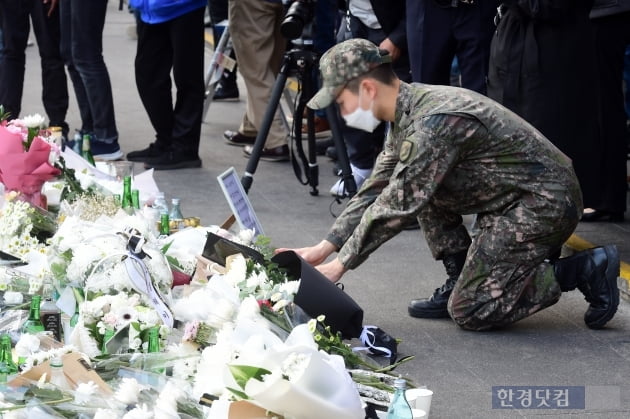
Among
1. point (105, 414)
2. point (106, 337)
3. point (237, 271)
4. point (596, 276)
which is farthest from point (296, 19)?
point (105, 414)

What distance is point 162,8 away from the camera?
23.9 ft

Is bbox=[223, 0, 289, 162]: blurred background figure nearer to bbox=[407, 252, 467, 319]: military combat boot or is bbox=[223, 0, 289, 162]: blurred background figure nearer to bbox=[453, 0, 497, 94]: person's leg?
bbox=[453, 0, 497, 94]: person's leg

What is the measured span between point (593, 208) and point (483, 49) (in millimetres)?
1045

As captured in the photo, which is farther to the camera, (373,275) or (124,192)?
(373,275)

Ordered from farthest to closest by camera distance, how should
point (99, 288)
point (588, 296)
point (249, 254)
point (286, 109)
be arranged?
1. point (286, 109)
2. point (588, 296)
3. point (249, 254)
4. point (99, 288)

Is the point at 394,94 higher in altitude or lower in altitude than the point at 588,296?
higher

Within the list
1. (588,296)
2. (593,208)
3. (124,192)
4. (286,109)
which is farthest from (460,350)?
(286,109)

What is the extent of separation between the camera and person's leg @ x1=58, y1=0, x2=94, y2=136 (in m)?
7.75

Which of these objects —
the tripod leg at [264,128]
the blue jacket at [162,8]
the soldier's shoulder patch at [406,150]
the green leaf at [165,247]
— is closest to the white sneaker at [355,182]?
the tripod leg at [264,128]

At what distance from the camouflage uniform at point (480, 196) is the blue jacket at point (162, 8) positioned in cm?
290

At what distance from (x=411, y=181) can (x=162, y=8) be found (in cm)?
338

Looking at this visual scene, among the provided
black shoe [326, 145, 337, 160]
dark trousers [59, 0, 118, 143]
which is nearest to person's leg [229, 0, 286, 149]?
black shoe [326, 145, 337, 160]

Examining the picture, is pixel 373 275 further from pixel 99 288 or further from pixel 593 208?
pixel 99 288

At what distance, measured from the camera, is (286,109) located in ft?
32.6
